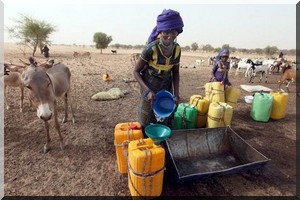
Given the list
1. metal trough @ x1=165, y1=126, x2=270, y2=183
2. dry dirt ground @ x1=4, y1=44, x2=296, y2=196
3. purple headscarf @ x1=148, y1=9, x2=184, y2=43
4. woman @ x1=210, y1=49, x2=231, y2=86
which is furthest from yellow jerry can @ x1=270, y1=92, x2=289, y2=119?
purple headscarf @ x1=148, y1=9, x2=184, y2=43

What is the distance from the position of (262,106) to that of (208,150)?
111 inches

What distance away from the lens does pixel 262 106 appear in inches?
231

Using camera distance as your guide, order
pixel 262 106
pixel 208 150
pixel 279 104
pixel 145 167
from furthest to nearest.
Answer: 1. pixel 279 104
2. pixel 262 106
3. pixel 208 150
4. pixel 145 167

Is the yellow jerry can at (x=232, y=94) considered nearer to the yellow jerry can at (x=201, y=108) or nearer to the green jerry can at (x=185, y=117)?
the yellow jerry can at (x=201, y=108)

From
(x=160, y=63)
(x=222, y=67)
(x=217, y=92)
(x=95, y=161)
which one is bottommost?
(x=95, y=161)

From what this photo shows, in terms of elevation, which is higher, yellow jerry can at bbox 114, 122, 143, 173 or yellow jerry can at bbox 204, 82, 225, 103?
yellow jerry can at bbox 204, 82, 225, 103

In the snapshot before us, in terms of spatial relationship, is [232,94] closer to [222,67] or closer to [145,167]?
[222,67]

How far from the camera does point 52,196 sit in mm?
3016

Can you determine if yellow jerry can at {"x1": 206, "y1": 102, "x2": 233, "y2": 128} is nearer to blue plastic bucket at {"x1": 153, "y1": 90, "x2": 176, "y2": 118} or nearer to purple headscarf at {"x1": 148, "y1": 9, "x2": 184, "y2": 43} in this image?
blue plastic bucket at {"x1": 153, "y1": 90, "x2": 176, "y2": 118}

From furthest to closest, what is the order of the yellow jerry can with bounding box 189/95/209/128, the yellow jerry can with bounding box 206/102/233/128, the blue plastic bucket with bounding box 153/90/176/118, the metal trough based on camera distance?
the yellow jerry can with bounding box 189/95/209/128 → the yellow jerry can with bounding box 206/102/233/128 → the metal trough → the blue plastic bucket with bounding box 153/90/176/118

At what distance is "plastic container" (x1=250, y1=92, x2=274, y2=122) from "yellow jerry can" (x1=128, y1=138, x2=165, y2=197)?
4.34m

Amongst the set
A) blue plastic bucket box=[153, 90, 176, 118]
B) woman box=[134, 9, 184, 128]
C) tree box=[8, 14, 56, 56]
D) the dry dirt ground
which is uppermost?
tree box=[8, 14, 56, 56]

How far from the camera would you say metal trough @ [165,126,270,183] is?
12.4 ft

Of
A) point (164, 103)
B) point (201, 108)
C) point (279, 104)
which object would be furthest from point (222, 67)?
point (164, 103)
